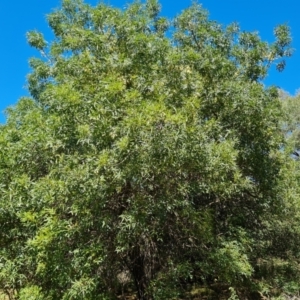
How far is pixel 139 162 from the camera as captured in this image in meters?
4.45

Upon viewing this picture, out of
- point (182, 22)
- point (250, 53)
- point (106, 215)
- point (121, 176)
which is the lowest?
point (106, 215)

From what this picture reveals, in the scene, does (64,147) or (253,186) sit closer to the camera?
(64,147)

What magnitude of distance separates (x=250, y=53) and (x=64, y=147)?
4303 mm

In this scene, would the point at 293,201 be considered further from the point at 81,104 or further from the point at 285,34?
the point at 81,104

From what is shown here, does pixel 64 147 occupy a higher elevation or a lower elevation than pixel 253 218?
higher

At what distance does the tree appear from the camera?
4.57 metres

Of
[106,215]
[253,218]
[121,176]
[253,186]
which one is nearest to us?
[121,176]

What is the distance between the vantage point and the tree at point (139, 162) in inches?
180

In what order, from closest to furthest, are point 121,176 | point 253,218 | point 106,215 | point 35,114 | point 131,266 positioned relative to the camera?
point 121,176 < point 106,215 < point 35,114 < point 131,266 < point 253,218

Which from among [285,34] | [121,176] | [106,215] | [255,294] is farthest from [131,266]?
[285,34]

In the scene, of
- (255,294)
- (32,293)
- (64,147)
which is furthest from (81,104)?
(255,294)

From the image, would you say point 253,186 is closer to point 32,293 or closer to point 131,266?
point 131,266

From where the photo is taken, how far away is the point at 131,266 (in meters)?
6.24

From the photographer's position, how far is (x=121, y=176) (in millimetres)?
4410
